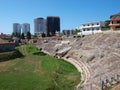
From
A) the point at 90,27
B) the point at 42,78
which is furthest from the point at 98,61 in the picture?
the point at 90,27

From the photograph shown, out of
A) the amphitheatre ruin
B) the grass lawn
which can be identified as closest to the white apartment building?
the amphitheatre ruin

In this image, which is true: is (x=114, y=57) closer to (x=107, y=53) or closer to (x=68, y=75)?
(x=107, y=53)

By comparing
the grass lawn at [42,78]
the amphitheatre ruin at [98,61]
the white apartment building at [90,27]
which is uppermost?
the white apartment building at [90,27]

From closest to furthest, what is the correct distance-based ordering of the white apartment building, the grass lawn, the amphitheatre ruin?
1. the amphitheatre ruin
2. the grass lawn
3. the white apartment building

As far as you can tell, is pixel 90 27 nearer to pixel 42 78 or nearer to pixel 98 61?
Result: pixel 98 61

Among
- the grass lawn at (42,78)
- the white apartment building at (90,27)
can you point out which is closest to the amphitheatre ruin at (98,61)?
the grass lawn at (42,78)

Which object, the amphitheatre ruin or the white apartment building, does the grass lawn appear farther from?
the white apartment building

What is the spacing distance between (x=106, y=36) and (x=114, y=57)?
73.5 ft

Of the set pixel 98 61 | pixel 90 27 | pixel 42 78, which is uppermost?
pixel 90 27

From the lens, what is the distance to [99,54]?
170 feet

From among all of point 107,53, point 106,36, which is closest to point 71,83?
point 107,53

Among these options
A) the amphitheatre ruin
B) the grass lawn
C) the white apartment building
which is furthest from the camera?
the white apartment building

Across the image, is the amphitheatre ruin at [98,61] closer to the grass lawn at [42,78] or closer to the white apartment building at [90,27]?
the grass lawn at [42,78]

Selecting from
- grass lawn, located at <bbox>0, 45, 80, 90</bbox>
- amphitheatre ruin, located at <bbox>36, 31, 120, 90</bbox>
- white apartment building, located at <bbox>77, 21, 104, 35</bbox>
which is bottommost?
grass lawn, located at <bbox>0, 45, 80, 90</bbox>
